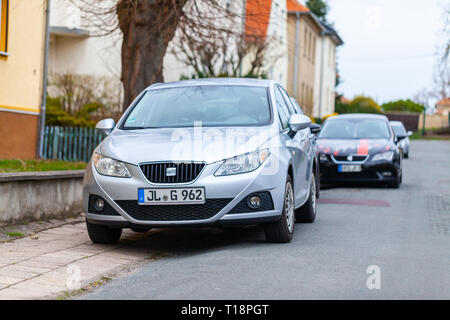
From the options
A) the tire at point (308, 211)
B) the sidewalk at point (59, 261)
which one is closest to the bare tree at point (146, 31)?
the tire at point (308, 211)

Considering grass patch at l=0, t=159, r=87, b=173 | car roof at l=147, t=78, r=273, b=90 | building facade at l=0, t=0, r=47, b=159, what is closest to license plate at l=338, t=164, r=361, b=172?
grass patch at l=0, t=159, r=87, b=173

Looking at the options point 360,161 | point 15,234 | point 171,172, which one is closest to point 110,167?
point 171,172

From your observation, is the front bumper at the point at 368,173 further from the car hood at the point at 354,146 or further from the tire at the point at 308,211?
the tire at the point at 308,211

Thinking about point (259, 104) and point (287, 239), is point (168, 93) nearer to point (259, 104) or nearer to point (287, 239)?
point (259, 104)

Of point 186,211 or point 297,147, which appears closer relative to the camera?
point 186,211

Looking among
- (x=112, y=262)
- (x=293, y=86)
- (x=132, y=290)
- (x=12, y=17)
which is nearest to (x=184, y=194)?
(x=112, y=262)

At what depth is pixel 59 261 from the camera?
778cm

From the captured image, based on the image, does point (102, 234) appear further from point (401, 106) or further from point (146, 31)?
point (401, 106)

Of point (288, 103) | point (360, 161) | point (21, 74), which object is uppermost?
point (21, 74)

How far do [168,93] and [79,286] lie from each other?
3729 mm

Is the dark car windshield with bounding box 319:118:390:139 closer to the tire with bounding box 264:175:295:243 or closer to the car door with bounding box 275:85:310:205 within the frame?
the car door with bounding box 275:85:310:205

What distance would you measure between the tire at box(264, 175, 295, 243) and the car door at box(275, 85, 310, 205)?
0.40 meters

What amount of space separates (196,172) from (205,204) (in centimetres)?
32

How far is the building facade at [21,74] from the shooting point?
16516 mm
